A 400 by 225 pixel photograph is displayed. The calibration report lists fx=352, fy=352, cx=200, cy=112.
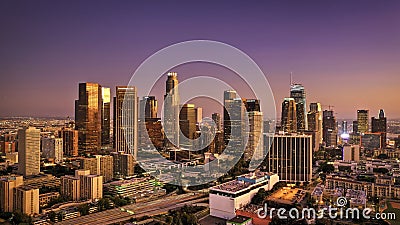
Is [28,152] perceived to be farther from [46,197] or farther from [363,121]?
[363,121]

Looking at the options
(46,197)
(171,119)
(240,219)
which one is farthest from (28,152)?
(240,219)

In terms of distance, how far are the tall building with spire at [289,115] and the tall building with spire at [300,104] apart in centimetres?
91

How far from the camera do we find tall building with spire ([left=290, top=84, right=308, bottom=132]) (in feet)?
48.1

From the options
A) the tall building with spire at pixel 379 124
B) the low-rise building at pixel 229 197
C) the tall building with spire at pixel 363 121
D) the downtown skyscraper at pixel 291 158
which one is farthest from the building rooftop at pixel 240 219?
the tall building with spire at pixel 363 121

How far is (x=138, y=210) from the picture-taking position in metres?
6.04

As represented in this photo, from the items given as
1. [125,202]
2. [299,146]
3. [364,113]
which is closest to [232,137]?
[299,146]

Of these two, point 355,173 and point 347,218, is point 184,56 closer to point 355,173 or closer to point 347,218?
point 347,218

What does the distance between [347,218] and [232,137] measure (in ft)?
19.7

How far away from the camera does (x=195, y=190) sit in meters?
7.54

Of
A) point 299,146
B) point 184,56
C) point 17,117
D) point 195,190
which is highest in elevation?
point 184,56

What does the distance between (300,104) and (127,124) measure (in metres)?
7.51

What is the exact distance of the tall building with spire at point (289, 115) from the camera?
43.3ft

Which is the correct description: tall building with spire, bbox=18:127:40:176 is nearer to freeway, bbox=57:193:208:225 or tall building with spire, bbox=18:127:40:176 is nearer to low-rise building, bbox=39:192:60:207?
low-rise building, bbox=39:192:60:207

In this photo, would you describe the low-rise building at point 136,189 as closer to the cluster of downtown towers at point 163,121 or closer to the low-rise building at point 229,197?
the low-rise building at point 229,197
